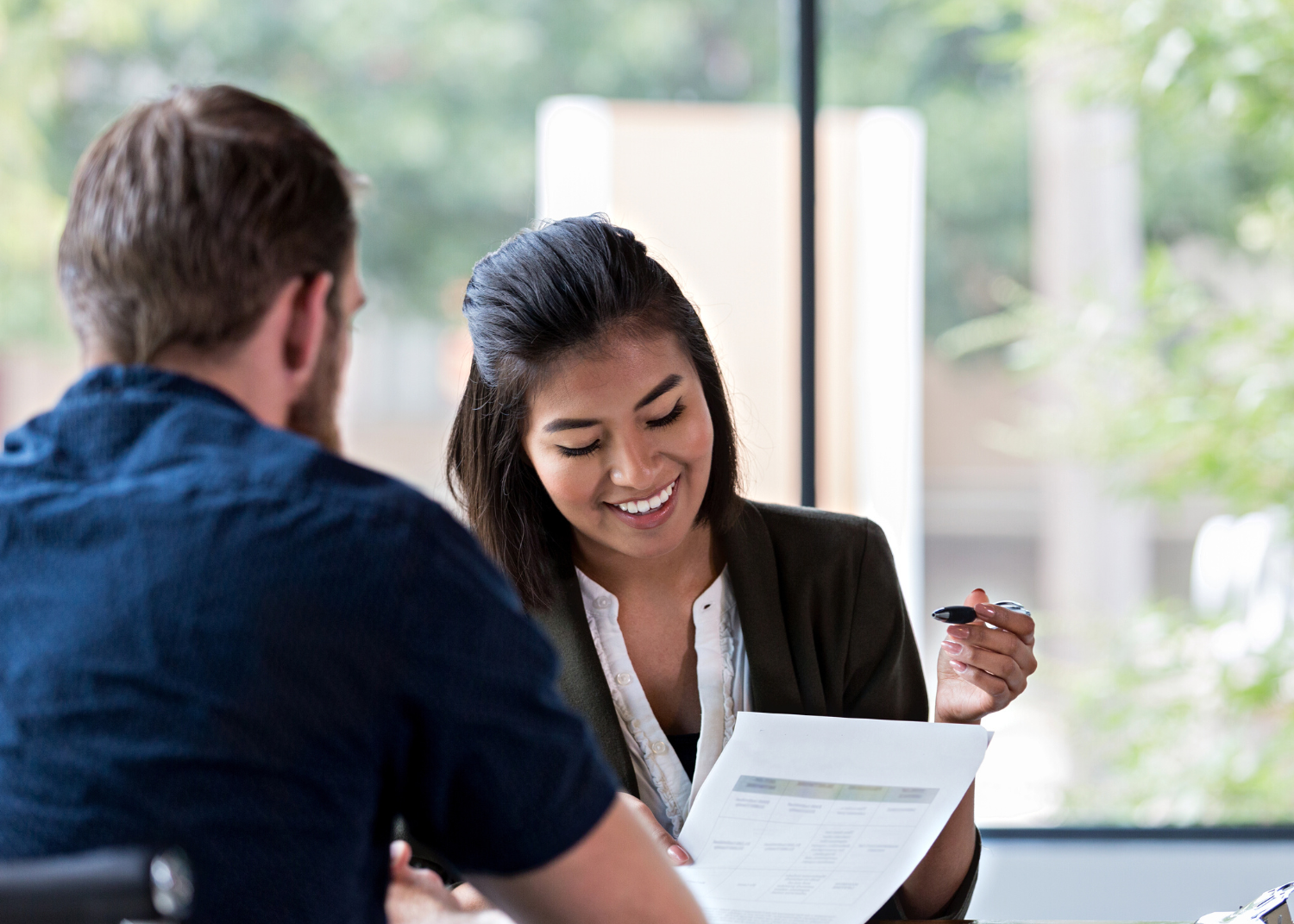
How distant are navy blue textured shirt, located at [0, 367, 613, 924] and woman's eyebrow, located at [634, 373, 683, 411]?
0.71 meters

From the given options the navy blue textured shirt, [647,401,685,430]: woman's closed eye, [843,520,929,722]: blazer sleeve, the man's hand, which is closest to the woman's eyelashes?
[647,401,685,430]: woman's closed eye

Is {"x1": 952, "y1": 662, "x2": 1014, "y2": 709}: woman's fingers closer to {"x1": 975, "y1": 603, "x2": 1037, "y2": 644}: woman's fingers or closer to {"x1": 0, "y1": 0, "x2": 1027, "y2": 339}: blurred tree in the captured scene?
{"x1": 975, "y1": 603, "x2": 1037, "y2": 644}: woman's fingers

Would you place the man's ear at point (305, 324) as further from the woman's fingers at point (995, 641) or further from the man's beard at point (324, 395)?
the woman's fingers at point (995, 641)

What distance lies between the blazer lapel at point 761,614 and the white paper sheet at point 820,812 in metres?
0.28

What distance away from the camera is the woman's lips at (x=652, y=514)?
147cm

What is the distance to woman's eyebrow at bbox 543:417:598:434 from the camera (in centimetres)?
144

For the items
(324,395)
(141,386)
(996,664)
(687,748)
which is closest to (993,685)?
(996,664)

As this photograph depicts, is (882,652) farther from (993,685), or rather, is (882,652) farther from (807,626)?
(993,685)

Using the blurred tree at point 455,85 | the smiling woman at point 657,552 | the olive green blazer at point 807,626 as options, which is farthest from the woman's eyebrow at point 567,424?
the blurred tree at point 455,85

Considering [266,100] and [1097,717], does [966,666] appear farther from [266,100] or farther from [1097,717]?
[1097,717]

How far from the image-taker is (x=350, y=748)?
683 mm

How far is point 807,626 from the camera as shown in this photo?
1.55 m

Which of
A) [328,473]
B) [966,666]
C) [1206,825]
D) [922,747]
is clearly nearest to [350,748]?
[328,473]

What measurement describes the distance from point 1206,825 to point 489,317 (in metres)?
2.19
